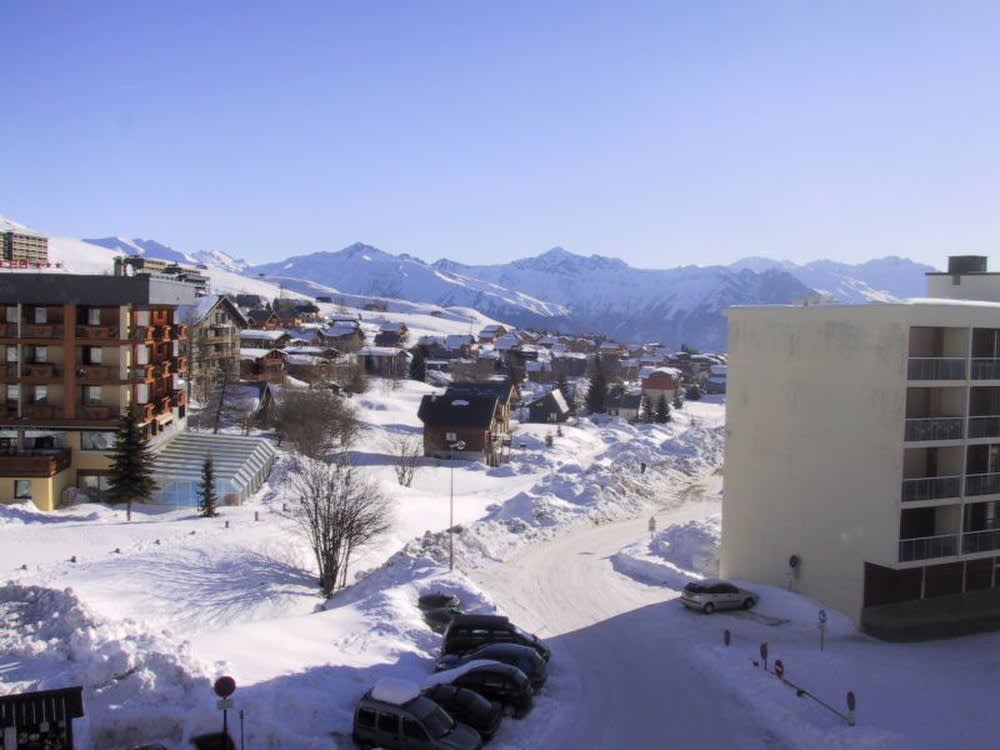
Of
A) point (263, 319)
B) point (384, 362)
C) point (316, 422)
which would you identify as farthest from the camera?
point (263, 319)

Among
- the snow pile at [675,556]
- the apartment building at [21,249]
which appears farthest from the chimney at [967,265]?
the apartment building at [21,249]

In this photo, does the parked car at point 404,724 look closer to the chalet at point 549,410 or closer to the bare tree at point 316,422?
the bare tree at point 316,422

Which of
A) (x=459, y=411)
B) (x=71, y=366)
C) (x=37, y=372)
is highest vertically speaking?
(x=71, y=366)

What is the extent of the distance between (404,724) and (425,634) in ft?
22.7

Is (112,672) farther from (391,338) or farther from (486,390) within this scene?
(391,338)

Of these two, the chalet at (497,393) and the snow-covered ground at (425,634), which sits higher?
the chalet at (497,393)

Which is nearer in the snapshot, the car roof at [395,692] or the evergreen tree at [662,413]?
the car roof at [395,692]

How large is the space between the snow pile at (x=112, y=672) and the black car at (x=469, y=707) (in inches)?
159

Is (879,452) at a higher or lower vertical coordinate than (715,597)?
higher

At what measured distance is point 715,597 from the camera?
25344 mm

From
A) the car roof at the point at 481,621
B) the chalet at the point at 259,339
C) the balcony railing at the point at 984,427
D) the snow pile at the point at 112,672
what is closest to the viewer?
the snow pile at the point at 112,672

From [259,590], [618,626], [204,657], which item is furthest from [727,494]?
[204,657]

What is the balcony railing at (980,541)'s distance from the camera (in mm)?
25219

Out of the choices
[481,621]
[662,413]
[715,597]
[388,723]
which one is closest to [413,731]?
[388,723]
